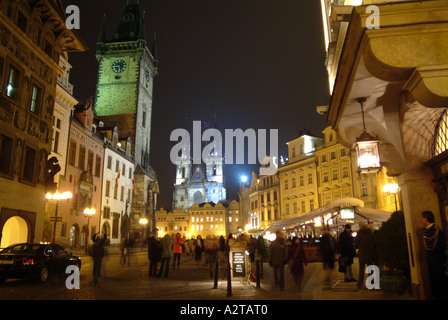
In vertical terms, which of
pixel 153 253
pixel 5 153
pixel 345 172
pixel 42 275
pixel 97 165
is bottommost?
pixel 42 275

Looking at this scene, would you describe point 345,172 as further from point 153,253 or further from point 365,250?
point 365,250

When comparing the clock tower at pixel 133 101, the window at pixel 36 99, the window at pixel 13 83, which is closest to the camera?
the window at pixel 13 83

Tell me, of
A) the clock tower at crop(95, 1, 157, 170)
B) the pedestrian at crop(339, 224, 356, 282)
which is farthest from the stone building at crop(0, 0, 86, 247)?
the clock tower at crop(95, 1, 157, 170)

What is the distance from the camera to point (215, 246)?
733 inches

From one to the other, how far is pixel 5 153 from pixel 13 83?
338cm

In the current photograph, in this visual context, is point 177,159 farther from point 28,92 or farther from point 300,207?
point 28,92

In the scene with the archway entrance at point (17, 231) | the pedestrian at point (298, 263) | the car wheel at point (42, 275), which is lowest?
the car wheel at point (42, 275)

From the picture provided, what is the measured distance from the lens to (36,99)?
18.8 m

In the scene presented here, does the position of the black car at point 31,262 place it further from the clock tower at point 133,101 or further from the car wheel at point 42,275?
the clock tower at point 133,101

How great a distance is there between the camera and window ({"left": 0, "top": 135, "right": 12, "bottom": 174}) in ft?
53.1

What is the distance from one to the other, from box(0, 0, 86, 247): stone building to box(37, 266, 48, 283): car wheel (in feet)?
16.1

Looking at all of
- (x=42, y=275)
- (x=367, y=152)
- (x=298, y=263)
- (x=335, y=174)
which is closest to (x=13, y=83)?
(x=42, y=275)

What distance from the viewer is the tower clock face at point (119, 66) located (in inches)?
2238

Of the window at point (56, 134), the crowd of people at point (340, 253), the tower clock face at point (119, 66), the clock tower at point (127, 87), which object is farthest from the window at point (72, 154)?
the tower clock face at point (119, 66)
